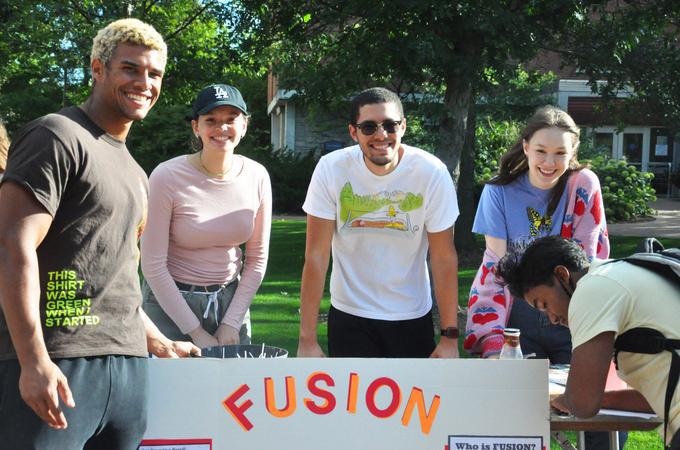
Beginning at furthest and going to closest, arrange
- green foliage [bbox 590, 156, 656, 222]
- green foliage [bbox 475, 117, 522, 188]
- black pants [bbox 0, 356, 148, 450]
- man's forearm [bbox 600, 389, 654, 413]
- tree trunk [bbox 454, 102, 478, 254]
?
green foliage [bbox 475, 117, 522, 188]
green foliage [bbox 590, 156, 656, 222]
tree trunk [bbox 454, 102, 478, 254]
man's forearm [bbox 600, 389, 654, 413]
black pants [bbox 0, 356, 148, 450]

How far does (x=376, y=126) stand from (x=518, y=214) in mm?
831

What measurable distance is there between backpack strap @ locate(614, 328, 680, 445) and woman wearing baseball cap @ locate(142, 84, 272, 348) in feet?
5.87

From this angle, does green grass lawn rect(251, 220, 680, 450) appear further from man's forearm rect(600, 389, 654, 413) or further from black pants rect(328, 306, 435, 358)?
man's forearm rect(600, 389, 654, 413)

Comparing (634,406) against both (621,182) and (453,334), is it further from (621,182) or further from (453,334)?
(621,182)

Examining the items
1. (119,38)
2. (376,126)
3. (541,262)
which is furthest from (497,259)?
(119,38)

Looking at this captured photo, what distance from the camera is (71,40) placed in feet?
45.4

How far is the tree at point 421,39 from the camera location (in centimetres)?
773

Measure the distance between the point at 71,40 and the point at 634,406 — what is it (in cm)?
1260

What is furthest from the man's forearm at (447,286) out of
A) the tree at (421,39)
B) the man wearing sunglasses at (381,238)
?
the tree at (421,39)

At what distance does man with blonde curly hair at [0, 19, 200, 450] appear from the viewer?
7.26 feet

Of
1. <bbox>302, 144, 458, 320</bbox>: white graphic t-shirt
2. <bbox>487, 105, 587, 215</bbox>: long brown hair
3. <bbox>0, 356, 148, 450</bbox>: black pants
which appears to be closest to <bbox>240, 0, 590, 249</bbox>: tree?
<bbox>487, 105, 587, 215</bbox>: long brown hair

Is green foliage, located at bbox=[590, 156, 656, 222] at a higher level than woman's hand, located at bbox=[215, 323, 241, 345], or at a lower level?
higher

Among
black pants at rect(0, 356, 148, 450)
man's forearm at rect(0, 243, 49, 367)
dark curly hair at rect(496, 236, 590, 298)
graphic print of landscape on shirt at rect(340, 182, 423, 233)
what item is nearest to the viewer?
man's forearm at rect(0, 243, 49, 367)

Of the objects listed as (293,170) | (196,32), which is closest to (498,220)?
(196,32)
